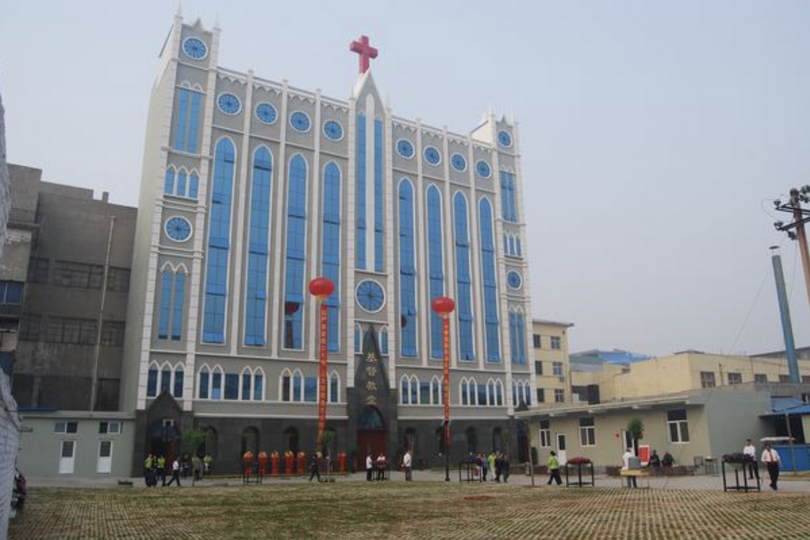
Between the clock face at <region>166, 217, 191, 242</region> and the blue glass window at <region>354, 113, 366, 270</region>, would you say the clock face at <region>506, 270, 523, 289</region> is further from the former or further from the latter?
the clock face at <region>166, 217, 191, 242</region>

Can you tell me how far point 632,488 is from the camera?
26906 millimetres

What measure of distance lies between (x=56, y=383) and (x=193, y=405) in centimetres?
1235

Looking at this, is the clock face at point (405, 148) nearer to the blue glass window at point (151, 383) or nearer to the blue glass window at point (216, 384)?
the blue glass window at point (216, 384)

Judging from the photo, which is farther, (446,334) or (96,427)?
(446,334)

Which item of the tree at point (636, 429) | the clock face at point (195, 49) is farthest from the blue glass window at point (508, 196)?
the clock face at point (195, 49)

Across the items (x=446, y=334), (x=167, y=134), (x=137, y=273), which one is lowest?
(x=446, y=334)

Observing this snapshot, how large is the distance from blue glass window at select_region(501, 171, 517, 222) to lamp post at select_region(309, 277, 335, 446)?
2237 cm

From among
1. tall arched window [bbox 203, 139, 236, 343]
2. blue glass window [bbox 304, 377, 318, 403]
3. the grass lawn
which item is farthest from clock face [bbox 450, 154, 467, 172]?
the grass lawn

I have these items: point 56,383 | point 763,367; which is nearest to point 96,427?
point 56,383

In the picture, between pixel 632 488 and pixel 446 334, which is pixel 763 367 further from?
pixel 632 488

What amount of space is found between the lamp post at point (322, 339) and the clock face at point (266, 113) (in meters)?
15.0

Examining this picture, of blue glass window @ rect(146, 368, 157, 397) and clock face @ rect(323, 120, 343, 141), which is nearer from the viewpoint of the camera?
blue glass window @ rect(146, 368, 157, 397)

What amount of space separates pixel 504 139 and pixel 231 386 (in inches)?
1439

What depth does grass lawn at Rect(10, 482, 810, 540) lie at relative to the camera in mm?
14805
